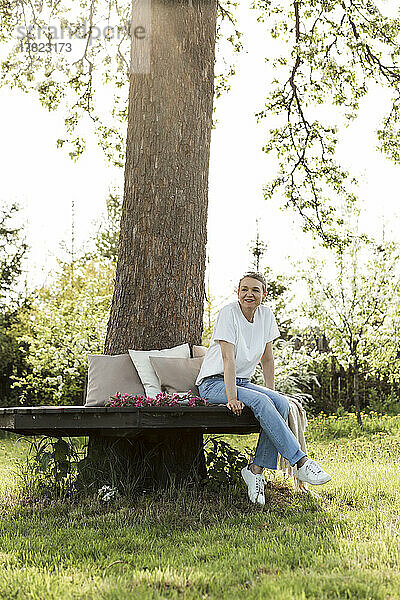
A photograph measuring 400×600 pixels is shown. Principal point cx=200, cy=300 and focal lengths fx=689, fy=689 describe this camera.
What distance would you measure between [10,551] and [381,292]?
25.5 ft

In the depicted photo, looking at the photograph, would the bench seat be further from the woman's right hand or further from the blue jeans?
the blue jeans

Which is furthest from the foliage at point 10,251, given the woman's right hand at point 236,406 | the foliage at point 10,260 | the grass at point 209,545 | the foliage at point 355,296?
the woman's right hand at point 236,406

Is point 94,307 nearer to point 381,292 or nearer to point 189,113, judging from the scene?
point 381,292

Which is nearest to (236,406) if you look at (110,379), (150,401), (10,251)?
(150,401)

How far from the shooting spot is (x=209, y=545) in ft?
11.4

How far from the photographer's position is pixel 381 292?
402 inches

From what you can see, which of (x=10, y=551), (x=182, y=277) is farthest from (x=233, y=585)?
(x=182, y=277)

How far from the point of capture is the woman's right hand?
14.5 ft

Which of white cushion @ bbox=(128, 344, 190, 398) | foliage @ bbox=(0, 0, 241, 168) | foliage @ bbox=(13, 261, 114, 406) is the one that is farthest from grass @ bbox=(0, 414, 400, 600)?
foliage @ bbox=(0, 0, 241, 168)

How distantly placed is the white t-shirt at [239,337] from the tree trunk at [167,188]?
2.23ft

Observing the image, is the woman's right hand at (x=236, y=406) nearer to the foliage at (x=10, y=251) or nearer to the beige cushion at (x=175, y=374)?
the beige cushion at (x=175, y=374)

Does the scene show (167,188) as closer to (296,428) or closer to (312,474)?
(296,428)

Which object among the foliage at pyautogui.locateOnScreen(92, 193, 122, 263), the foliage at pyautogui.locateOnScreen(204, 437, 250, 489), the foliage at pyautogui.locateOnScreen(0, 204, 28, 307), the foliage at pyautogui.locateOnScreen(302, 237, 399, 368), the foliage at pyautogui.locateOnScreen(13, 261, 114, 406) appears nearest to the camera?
→ the foliage at pyautogui.locateOnScreen(204, 437, 250, 489)

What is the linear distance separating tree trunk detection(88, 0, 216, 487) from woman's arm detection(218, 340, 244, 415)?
0.89 meters
